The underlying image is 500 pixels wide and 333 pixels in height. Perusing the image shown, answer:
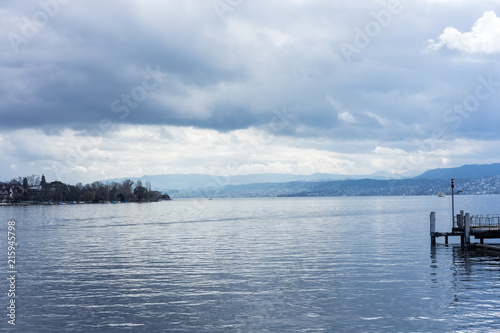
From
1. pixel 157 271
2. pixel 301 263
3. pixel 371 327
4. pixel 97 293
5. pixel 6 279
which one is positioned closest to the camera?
pixel 371 327

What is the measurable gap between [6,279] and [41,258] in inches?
546

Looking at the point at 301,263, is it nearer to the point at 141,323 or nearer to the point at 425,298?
the point at 425,298

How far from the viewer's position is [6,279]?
125ft

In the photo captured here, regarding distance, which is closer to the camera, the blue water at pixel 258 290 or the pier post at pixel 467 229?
the blue water at pixel 258 290

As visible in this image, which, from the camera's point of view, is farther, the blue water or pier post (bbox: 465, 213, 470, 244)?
pier post (bbox: 465, 213, 470, 244)

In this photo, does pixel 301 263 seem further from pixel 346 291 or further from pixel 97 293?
pixel 97 293

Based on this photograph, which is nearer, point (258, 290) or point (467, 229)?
point (258, 290)

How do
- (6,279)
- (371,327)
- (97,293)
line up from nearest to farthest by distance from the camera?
1. (371,327)
2. (97,293)
3. (6,279)

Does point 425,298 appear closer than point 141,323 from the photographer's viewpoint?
No

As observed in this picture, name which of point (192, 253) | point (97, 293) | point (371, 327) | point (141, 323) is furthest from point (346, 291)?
point (192, 253)

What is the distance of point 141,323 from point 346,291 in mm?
14120

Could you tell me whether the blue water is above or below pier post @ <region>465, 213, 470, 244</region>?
below

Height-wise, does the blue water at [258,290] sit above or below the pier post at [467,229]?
below

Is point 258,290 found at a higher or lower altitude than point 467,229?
lower
